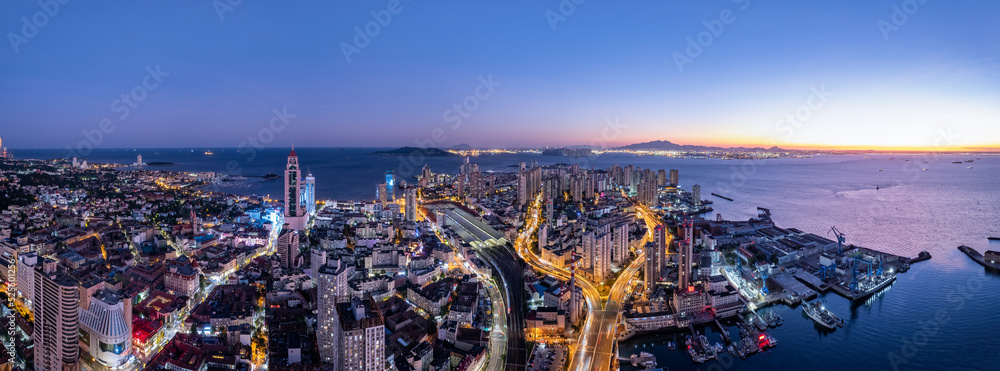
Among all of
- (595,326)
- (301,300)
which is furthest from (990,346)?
(301,300)

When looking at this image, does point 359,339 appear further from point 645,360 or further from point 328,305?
point 645,360

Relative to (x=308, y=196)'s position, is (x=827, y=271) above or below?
below

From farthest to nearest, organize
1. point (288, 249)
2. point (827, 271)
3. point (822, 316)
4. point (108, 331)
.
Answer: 1. point (288, 249)
2. point (827, 271)
3. point (822, 316)
4. point (108, 331)

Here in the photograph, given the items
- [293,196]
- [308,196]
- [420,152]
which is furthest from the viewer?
[420,152]

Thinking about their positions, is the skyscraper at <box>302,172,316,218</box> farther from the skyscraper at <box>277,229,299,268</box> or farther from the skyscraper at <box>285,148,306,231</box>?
the skyscraper at <box>277,229,299,268</box>

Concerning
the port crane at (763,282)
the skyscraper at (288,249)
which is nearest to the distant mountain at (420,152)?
the skyscraper at (288,249)

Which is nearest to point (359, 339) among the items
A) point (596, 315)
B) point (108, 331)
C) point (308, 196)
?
point (108, 331)

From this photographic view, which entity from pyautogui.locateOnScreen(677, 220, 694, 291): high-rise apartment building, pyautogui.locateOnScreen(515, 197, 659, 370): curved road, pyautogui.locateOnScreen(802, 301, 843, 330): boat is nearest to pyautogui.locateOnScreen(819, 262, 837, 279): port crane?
pyautogui.locateOnScreen(802, 301, 843, 330): boat

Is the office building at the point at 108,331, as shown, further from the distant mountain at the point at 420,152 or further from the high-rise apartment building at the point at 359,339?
the distant mountain at the point at 420,152
